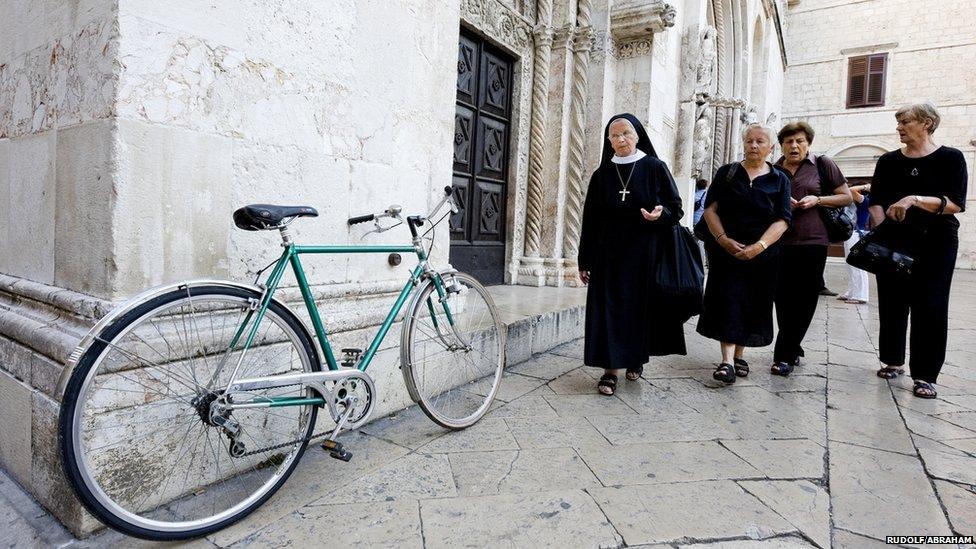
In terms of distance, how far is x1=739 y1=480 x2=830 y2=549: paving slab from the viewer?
5.73ft

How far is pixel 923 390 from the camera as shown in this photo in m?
3.24

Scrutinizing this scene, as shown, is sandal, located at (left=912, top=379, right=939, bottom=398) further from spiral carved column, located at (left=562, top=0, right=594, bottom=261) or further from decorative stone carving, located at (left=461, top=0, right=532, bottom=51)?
decorative stone carving, located at (left=461, top=0, right=532, bottom=51)

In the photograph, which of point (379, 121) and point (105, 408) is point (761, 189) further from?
point (105, 408)

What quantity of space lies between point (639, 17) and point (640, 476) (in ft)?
16.9

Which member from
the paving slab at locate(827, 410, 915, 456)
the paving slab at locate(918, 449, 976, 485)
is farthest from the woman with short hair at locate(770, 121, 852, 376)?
the paving slab at locate(918, 449, 976, 485)

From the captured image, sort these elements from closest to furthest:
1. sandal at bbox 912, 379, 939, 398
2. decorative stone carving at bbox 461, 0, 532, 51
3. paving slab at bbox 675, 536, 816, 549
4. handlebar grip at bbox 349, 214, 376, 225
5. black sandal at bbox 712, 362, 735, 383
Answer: paving slab at bbox 675, 536, 816, 549 < handlebar grip at bbox 349, 214, 376, 225 < sandal at bbox 912, 379, 939, 398 < black sandal at bbox 712, 362, 735, 383 < decorative stone carving at bbox 461, 0, 532, 51

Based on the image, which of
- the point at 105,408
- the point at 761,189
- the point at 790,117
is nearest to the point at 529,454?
the point at 105,408

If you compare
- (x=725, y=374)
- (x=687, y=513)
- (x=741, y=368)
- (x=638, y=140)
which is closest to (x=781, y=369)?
(x=741, y=368)

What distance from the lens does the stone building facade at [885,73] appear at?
17.3 metres

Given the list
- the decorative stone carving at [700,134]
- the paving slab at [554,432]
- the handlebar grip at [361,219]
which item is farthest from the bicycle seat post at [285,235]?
the decorative stone carving at [700,134]

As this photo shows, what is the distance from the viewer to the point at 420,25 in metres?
2.87

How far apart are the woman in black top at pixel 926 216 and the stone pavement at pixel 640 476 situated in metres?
0.33

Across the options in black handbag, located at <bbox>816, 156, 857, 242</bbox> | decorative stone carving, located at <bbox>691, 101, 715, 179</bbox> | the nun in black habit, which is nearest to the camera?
the nun in black habit

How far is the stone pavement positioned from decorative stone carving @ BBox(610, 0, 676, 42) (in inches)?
160
